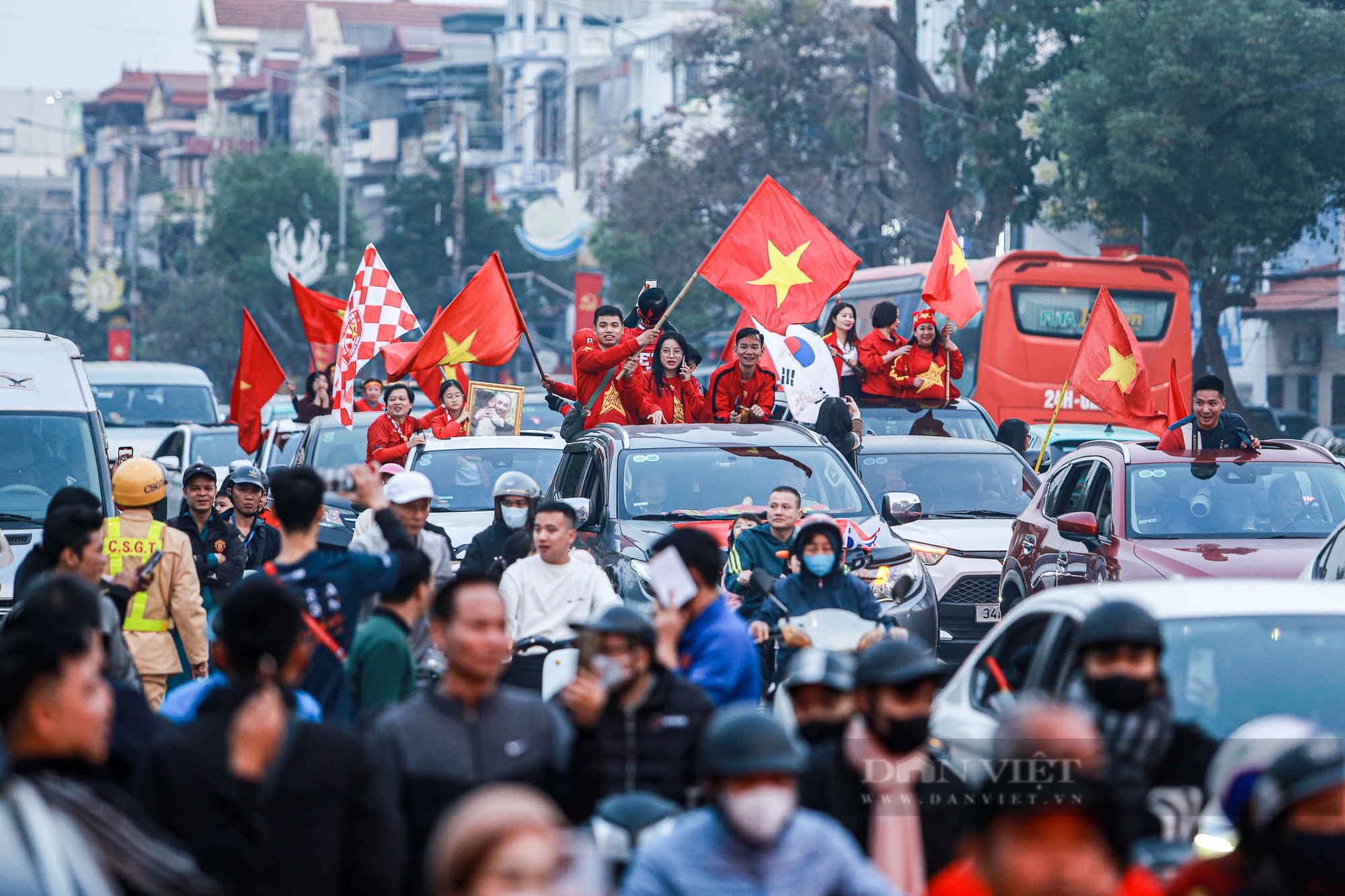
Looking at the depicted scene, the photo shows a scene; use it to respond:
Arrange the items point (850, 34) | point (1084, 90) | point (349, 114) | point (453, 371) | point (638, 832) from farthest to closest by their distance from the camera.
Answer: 1. point (349, 114)
2. point (850, 34)
3. point (1084, 90)
4. point (453, 371)
5. point (638, 832)

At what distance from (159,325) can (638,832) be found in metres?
65.4

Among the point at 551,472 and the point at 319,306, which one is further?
the point at 319,306

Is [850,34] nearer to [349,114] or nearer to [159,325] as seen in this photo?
[159,325]

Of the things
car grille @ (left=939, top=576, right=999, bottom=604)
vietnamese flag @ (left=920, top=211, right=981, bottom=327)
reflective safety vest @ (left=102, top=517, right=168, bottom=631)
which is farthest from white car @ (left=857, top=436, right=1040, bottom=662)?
reflective safety vest @ (left=102, top=517, right=168, bottom=631)

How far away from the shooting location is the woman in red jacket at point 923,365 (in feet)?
53.2

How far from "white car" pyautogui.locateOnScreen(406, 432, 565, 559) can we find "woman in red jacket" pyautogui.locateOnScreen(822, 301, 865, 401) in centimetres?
267

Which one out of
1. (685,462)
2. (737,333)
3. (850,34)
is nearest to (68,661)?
(685,462)

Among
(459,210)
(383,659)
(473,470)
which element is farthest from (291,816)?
(459,210)

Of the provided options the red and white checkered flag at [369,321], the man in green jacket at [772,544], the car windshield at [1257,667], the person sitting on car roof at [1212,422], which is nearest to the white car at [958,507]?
the person sitting on car roof at [1212,422]

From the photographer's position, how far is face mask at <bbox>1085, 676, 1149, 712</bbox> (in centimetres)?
499

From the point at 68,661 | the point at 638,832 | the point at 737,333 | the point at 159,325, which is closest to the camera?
the point at 68,661

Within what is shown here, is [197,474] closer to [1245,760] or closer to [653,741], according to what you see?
[653,741]

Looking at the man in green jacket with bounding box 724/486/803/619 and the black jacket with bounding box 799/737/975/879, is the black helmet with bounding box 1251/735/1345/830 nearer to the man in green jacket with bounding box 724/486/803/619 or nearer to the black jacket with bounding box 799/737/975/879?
the black jacket with bounding box 799/737/975/879

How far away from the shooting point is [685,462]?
11562 millimetres
